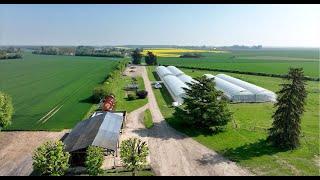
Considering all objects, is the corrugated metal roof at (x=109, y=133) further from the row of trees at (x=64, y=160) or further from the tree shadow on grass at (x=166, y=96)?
the tree shadow on grass at (x=166, y=96)

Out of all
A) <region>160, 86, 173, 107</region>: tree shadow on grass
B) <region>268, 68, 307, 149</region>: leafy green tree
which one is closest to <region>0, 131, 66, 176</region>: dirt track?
<region>160, 86, 173, 107</region>: tree shadow on grass

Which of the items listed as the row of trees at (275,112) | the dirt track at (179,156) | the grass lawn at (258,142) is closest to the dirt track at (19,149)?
the dirt track at (179,156)

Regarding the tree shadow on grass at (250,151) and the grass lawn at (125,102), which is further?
the grass lawn at (125,102)

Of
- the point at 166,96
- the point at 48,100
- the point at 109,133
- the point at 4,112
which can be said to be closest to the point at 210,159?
the point at 109,133

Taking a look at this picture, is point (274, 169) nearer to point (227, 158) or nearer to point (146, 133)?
point (227, 158)
